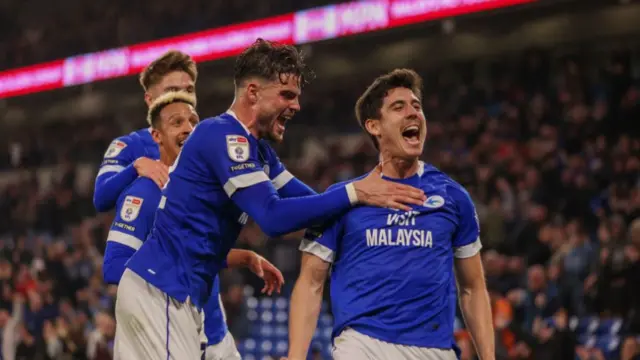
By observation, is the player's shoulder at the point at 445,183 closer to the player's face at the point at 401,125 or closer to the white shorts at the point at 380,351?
the player's face at the point at 401,125

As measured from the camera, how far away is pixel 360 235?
15.1ft

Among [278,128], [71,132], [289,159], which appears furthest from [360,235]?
[71,132]

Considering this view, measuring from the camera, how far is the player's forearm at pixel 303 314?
14.8ft

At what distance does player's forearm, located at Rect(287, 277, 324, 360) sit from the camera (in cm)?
451

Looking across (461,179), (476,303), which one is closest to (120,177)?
(476,303)

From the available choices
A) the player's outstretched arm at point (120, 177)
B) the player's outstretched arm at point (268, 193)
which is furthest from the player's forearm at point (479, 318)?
the player's outstretched arm at point (120, 177)

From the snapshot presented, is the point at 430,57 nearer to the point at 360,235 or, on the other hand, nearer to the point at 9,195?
the point at 9,195

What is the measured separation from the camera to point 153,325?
4.60m

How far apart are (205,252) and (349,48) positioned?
555 inches

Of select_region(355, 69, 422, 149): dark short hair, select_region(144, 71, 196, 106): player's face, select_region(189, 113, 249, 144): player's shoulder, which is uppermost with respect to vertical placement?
select_region(144, 71, 196, 106): player's face

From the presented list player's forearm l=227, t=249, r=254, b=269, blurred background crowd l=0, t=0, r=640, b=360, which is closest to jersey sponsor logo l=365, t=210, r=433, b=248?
player's forearm l=227, t=249, r=254, b=269

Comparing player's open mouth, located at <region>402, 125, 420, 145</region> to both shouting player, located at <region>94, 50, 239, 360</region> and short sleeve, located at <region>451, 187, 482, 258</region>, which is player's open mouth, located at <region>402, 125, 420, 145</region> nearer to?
short sleeve, located at <region>451, 187, 482, 258</region>

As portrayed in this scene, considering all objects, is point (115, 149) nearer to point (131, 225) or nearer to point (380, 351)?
point (131, 225)

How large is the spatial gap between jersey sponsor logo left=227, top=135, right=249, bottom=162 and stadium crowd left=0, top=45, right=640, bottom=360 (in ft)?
17.8
